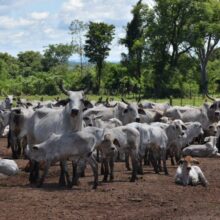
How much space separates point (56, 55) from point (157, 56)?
31.0 metres

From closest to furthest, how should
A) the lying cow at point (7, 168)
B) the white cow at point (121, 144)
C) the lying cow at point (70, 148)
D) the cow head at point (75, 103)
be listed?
the lying cow at point (70, 148) < the cow head at point (75, 103) < the white cow at point (121, 144) < the lying cow at point (7, 168)

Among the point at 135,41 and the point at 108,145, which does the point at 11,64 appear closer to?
the point at 135,41

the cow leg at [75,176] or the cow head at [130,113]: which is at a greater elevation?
the cow head at [130,113]

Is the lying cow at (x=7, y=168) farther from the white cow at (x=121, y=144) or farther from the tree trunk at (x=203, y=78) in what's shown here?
the tree trunk at (x=203, y=78)

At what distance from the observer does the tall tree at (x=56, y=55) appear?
81.9 meters

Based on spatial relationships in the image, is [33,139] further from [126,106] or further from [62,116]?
[126,106]

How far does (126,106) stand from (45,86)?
4579 cm

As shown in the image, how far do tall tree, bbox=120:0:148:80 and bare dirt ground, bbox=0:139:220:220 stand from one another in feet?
145

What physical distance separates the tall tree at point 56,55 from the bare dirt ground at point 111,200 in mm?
68134

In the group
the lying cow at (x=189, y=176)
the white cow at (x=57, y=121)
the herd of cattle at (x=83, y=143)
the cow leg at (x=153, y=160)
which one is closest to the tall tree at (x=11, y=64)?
the herd of cattle at (x=83, y=143)

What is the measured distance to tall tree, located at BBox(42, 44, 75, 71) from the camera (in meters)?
81.9

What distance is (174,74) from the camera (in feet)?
181

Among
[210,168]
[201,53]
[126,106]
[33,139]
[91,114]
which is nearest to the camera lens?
[33,139]

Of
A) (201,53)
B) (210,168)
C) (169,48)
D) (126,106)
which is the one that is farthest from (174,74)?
(210,168)
